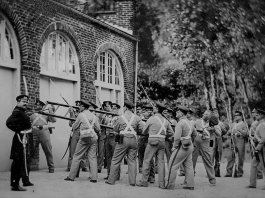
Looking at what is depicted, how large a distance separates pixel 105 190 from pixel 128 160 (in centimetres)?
109

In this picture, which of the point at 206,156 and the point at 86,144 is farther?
the point at 206,156

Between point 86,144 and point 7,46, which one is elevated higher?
point 7,46

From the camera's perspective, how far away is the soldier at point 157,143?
29.7ft

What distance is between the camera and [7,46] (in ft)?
34.9

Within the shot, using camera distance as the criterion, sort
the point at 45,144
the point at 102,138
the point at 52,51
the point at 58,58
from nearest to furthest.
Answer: the point at 45,144 → the point at 102,138 → the point at 52,51 → the point at 58,58

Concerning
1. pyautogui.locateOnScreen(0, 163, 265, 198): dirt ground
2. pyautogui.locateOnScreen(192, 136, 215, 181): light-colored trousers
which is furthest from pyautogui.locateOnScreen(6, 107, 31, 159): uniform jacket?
pyautogui.locateOnScreen(192, 136, 215, 181): light-colored trousers

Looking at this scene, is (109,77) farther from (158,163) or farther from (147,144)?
(158,163)

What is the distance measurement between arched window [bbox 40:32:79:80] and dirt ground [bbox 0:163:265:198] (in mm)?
3070

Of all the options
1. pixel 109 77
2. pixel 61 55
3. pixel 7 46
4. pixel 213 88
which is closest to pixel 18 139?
pixel 7 46

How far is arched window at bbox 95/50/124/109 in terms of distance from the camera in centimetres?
1416

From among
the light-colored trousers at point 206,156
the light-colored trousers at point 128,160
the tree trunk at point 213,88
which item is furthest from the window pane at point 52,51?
the light-colored trousers at point 206,156

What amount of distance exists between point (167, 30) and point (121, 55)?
14.5 ft

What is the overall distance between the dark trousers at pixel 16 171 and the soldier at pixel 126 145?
1.98 metres

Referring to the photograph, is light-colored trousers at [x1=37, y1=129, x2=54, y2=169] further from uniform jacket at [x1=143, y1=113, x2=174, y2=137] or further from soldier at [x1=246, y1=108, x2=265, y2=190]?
soldier at [x1=246, y1=108, x2=265, y2=190]
